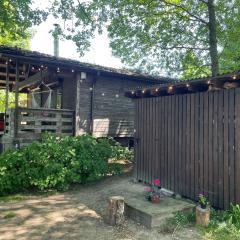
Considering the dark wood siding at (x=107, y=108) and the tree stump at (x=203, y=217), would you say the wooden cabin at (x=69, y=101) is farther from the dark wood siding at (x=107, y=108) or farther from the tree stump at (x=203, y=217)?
the tree stump at (x=203, y=217)

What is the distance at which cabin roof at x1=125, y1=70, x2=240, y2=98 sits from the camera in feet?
19.1

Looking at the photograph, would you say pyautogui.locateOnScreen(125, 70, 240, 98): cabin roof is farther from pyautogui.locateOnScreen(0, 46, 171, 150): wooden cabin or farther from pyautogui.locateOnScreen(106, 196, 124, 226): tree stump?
pyautogui.locateOnScreen(0, 46, 171, 150): wooden cabin

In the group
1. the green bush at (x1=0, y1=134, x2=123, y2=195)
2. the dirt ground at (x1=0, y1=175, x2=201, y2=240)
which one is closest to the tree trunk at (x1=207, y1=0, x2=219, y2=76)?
the green bush at (x1=0, y1=134, x2=123, y2=195)

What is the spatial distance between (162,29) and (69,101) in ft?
23.5

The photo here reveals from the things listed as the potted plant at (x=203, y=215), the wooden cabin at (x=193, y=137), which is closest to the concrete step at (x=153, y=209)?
the potted plant at (x=203, y=215)

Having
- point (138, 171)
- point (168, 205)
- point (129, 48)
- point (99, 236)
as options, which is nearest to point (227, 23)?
point (129, 48)

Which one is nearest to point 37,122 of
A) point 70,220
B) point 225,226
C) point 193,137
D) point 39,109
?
point 39,109

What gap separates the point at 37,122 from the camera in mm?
10820

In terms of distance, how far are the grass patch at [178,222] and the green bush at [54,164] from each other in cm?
386

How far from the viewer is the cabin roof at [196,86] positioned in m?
5.81

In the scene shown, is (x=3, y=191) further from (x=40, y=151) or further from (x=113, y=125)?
(x=113, y=125)

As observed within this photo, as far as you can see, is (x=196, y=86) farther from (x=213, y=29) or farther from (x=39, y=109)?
(x=213, y=29)

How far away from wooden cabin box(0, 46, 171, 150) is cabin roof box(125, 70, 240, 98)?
436 centimetres

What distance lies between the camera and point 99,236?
520cm
